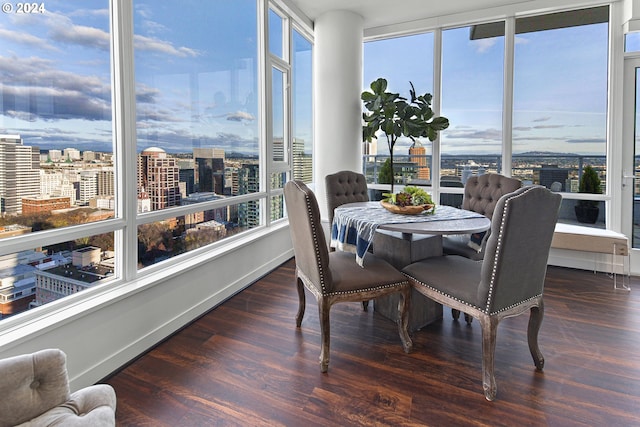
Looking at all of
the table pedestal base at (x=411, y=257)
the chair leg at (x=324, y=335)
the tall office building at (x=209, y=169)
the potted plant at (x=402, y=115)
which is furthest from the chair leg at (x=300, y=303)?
the potted plant at (x=402, y=115)

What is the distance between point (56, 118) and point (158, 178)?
75cm

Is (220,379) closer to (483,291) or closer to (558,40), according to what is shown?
(483,291)

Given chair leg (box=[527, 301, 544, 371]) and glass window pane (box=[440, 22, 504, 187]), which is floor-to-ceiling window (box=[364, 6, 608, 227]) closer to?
glass window pane (box=[440, 22, 504, 187])

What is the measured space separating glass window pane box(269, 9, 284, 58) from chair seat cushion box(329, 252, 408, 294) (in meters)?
2.74

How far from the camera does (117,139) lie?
2.13 metres

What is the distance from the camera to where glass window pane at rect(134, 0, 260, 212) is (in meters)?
2.37

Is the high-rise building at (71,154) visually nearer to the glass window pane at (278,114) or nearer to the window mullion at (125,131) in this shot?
the window mullion at (125,131)

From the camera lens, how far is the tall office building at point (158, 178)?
2.36 metres

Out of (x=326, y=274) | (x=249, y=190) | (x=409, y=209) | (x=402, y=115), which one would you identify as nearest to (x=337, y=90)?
(x=402, y=115)

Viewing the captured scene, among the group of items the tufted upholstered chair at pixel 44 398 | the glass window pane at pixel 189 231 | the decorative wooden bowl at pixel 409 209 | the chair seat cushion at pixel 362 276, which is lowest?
the tufted upholstered chair at pixel 44 398

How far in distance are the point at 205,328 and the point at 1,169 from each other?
5.14ft

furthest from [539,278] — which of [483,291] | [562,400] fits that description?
[562,400]

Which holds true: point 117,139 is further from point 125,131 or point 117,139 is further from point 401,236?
point 401,236

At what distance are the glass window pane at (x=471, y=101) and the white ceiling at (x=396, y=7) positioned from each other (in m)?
0.29
